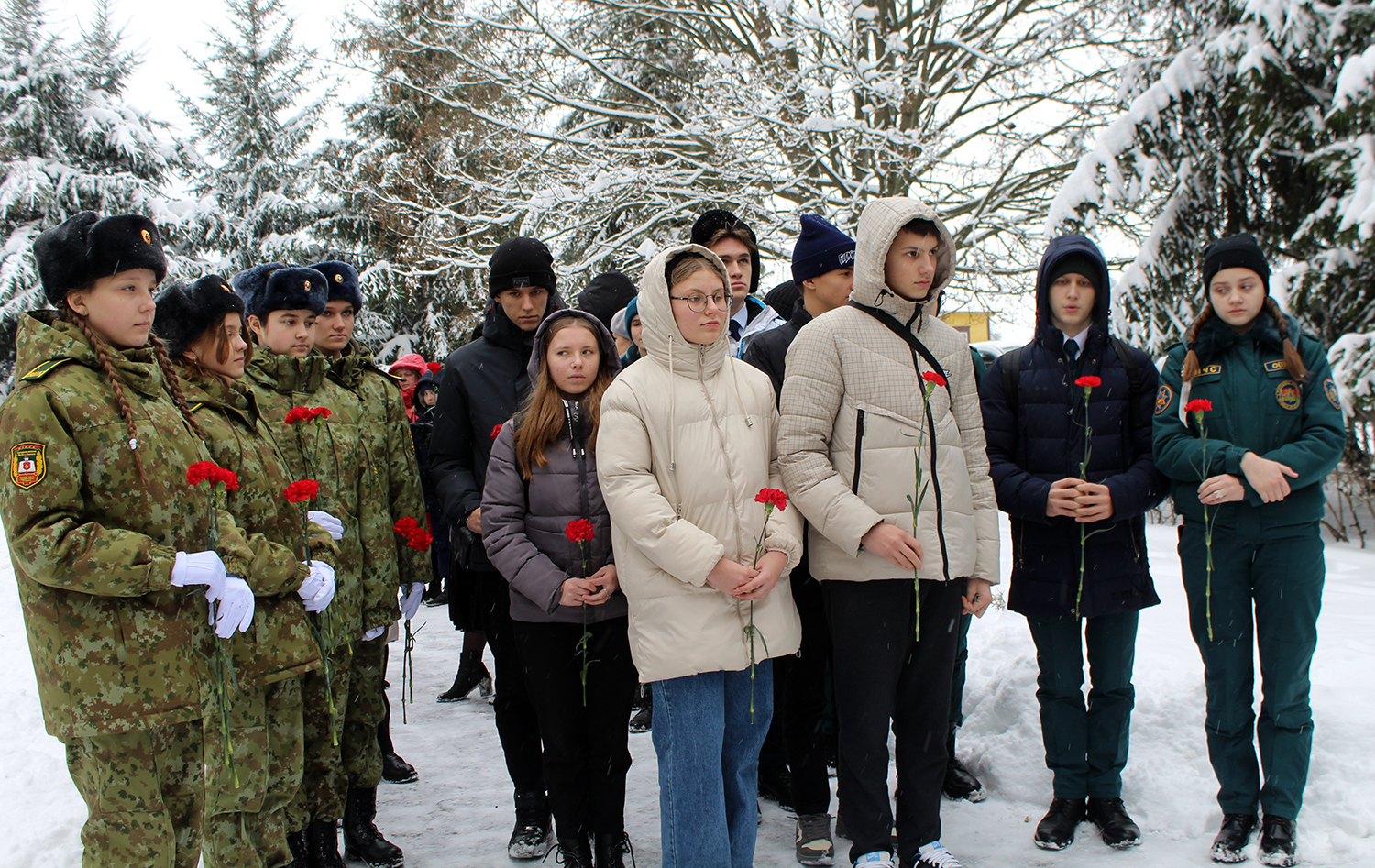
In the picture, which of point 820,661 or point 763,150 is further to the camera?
point 763,150

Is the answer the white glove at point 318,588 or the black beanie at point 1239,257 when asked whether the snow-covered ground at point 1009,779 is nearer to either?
the white glove at point 318,588

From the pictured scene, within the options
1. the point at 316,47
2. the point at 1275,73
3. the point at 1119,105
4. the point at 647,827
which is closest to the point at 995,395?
the point at 647,827

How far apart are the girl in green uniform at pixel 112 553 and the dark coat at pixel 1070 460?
2605mm

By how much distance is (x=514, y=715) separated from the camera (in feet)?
11.5

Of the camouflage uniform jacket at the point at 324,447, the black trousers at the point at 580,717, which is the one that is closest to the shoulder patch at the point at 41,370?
the camouflage uniform jacket at the point at 324,447

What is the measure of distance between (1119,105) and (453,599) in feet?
26.0

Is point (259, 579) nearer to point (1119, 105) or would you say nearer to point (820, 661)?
point (820, 661)

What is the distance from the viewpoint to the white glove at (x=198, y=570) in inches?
91.9

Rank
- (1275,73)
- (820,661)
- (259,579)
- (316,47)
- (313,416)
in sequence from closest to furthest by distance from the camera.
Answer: (259,579)
(313,416)
(820,661)
(1275,73)
(316,47)

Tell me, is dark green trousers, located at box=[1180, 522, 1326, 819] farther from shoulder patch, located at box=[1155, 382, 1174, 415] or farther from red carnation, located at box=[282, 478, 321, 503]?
red carnation, located at box=[282, 478, 321, 503]

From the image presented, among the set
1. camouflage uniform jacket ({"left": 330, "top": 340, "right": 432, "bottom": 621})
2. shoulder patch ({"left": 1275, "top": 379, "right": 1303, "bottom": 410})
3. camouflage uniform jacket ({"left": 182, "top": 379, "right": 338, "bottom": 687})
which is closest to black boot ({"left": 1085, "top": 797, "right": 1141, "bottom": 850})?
shoulder patch ({"left": 1275, "top": 379, "right": 1303, "bottom": 410})

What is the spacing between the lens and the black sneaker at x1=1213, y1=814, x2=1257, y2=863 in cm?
307

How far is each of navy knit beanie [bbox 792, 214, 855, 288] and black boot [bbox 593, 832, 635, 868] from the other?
2.17m

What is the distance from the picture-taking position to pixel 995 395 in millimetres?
3541
